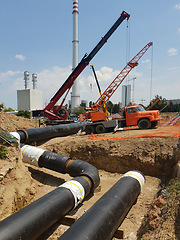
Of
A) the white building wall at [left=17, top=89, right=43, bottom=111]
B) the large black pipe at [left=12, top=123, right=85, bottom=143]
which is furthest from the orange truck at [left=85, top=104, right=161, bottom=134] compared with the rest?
the white building wall at [left=17, top=89, right=43, bottom=111]

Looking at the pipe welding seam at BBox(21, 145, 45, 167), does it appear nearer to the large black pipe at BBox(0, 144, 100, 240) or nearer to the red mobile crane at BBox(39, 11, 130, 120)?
the large black pipe at BBox(0, 144, 100, 240)

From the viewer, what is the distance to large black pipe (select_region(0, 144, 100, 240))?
A: 3.92 m

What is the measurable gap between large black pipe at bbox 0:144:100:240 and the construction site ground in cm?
67

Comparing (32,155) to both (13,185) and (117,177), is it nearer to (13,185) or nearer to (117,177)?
(13,185)

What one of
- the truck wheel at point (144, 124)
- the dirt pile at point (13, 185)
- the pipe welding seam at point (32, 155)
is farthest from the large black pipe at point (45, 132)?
the truck wheel at point (144, 124)

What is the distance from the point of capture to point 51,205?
4.73 meters

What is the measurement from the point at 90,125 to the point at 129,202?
10.5 metres

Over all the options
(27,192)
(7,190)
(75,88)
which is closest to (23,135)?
(27,192)

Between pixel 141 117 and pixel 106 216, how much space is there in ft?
36.4

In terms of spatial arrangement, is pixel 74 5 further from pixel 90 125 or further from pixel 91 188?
pixel 91 188

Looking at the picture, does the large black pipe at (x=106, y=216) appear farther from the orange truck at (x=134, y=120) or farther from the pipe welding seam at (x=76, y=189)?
the orange truck at (x=134, y=120)

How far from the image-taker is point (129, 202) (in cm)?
529

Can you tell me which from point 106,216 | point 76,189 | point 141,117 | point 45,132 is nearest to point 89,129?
point 45,132

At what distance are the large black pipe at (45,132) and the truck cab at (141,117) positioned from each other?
445 cm
